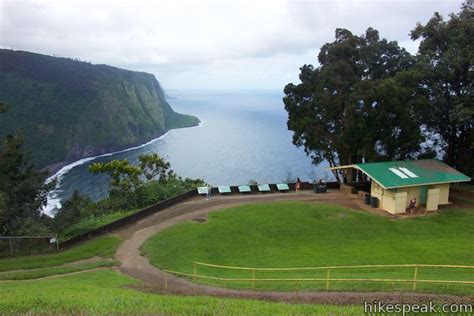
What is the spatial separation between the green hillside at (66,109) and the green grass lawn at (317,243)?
3834 inches

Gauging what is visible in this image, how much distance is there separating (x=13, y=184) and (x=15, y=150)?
10.5 feet

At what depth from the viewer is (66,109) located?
14000 centimetres

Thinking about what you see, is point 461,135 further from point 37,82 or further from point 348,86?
point 37,82

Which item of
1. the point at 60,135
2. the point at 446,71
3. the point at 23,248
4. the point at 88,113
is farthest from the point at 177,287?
the point at 88,113

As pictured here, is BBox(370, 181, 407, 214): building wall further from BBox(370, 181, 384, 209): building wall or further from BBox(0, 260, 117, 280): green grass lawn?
BBox(0, 260, 117, 280): green grass lawn

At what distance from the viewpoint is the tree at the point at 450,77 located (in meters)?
29.3

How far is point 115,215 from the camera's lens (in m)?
25.5

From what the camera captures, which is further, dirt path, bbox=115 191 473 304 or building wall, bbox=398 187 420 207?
building wall, bbox=398 187 420 207

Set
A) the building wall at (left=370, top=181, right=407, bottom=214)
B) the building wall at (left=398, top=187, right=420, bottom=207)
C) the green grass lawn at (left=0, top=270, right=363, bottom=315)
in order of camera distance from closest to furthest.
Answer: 1. the green grass lawn at (left=0, top=270, right=363, bottom=315)
2. the building wall at (left=370, top=181, right=407, bottom=214)
3. the building wall at (left=398, top=187, right=420, bottom=207)

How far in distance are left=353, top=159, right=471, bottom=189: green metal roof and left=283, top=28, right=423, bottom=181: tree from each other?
379 cm

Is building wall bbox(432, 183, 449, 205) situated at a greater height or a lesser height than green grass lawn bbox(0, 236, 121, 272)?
greater
